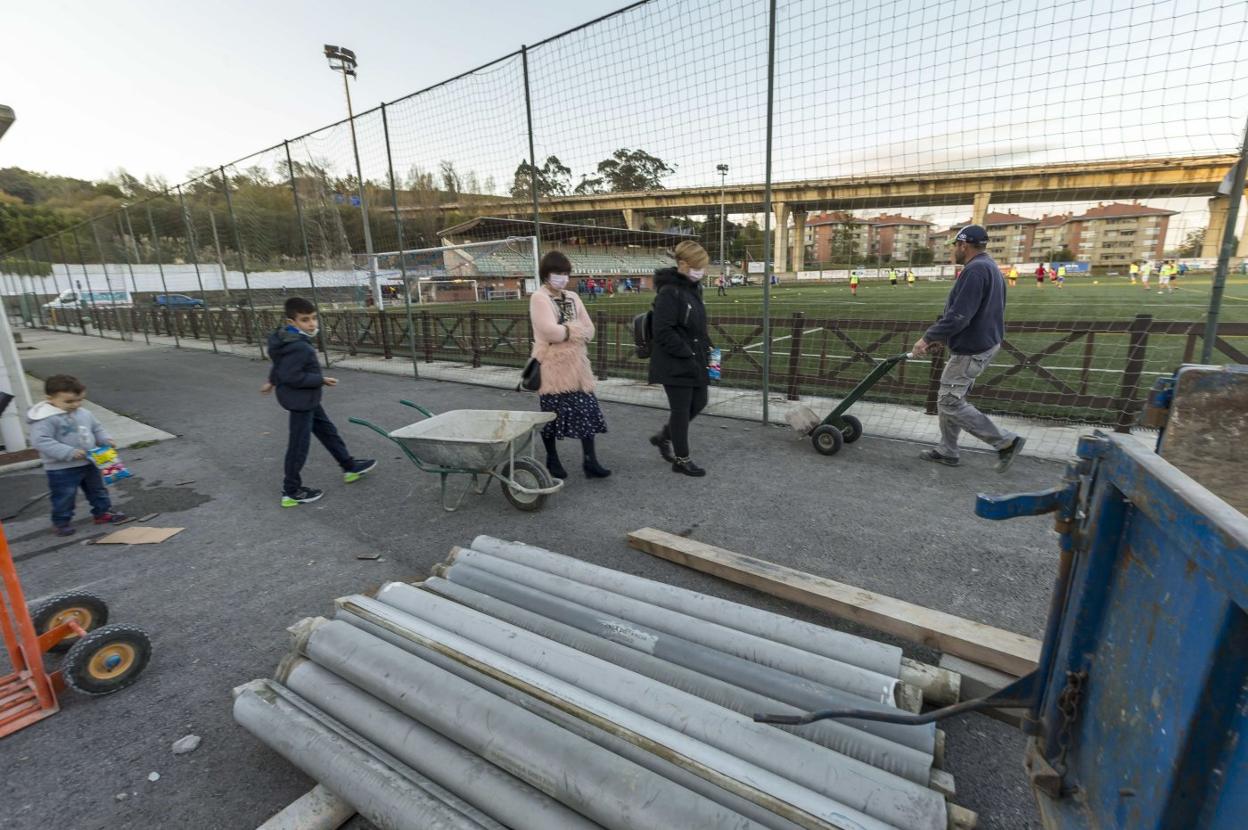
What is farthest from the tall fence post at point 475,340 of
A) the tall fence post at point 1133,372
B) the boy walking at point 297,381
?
the tall fence post at point 1133,372

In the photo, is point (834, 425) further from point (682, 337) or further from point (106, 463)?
point (106, 463)

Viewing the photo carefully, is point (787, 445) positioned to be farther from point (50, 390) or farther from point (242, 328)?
point (242, 328)

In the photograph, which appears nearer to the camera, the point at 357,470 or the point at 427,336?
the point at 357,470

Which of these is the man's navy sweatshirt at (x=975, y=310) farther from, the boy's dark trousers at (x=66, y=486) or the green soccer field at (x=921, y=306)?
the boy's dark trousers at (x=66, y=486)

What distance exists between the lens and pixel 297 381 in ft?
13.8

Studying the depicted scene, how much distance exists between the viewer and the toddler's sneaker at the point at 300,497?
170 inches

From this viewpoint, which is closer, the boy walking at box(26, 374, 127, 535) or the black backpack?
the boy walking at box(26, 374, 127, 535)

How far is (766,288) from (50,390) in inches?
221

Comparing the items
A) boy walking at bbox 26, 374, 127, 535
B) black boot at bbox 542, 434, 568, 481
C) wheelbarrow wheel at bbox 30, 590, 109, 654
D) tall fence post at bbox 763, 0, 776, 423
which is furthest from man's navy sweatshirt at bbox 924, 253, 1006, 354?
boy walking at bbox 26, 374, 127, 535

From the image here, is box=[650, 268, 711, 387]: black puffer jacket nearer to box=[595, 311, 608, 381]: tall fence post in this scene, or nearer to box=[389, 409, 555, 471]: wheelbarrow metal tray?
box=[389, 409, 555, 471]: wheelbarrow metal tray

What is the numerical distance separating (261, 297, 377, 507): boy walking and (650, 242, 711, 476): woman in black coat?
102 inches

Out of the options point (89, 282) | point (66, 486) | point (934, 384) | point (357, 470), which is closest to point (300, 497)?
point (357, 470)

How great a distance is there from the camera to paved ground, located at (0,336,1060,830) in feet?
6.23

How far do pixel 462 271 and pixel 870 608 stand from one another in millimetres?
12082
